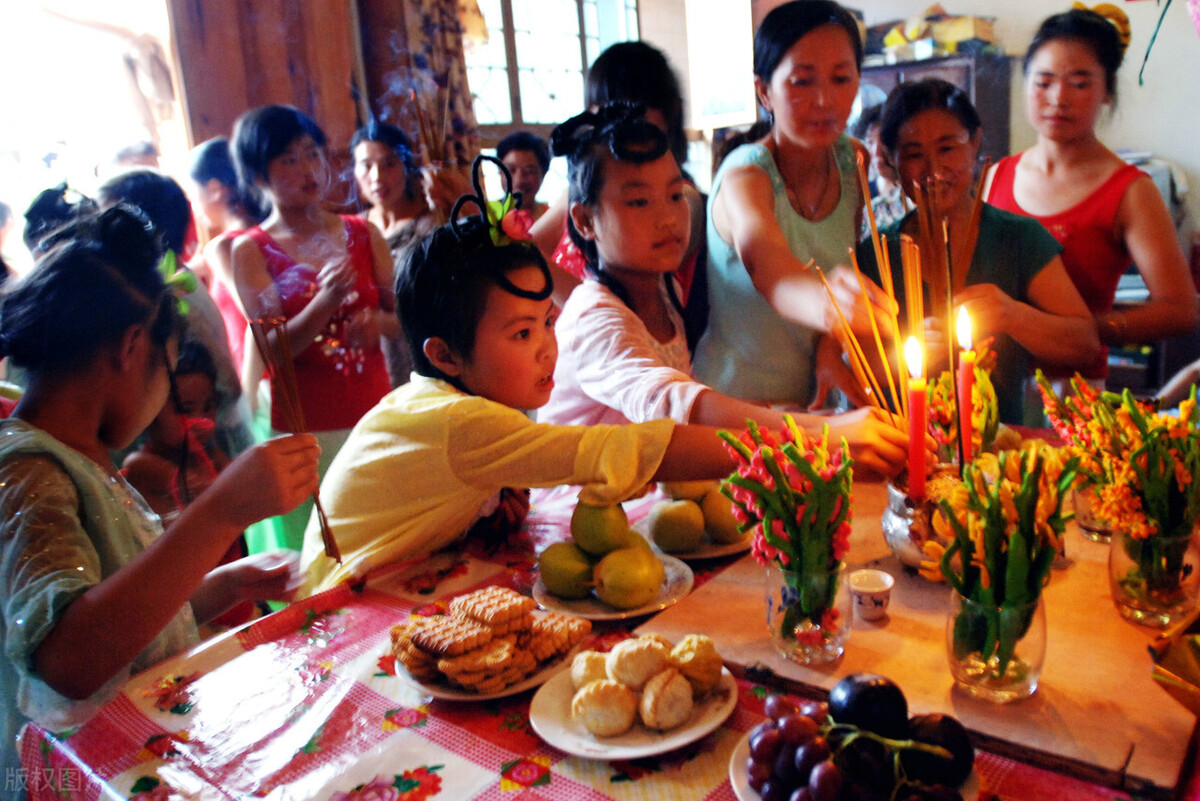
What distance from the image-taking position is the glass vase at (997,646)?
0.54 m

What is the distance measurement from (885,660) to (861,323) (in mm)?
620

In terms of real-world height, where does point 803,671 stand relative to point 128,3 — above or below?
below

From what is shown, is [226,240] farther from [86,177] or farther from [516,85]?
[516,85]

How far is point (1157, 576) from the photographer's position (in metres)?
0.66

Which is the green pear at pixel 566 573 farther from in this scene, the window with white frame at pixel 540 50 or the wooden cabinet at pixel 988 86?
the window with white frame at pixel 540 50

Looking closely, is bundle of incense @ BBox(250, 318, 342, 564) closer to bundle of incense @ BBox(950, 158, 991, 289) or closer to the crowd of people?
the crowd of people

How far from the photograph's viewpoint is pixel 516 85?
65.2 inches

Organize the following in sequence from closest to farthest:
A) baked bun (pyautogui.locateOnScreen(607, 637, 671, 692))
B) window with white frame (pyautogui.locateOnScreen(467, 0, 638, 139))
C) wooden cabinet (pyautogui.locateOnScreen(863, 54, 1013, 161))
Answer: baked bun (pyautogui.locateOnScreen(607, 637, 671, 692)) < wooden cabinet (pyautogui.locateOnScreen(863, 54, 1013, 161)) < window with white frame (pyautogui.locateOnScreen(467, 0, 638, 139))

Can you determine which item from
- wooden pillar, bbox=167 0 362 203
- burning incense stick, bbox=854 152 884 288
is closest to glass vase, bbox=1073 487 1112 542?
burning incense stick, bbox=854 152 884 288

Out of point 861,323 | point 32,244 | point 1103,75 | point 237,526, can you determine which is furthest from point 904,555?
point 32,244

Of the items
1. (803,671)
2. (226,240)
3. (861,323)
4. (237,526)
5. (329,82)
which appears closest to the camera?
(803,671)

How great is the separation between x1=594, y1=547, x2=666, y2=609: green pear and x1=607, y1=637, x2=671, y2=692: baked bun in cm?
16

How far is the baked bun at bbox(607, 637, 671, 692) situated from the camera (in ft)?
1.89

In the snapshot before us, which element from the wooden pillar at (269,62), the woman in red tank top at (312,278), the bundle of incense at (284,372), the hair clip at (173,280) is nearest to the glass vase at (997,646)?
the bundle of incense at (284,372)
